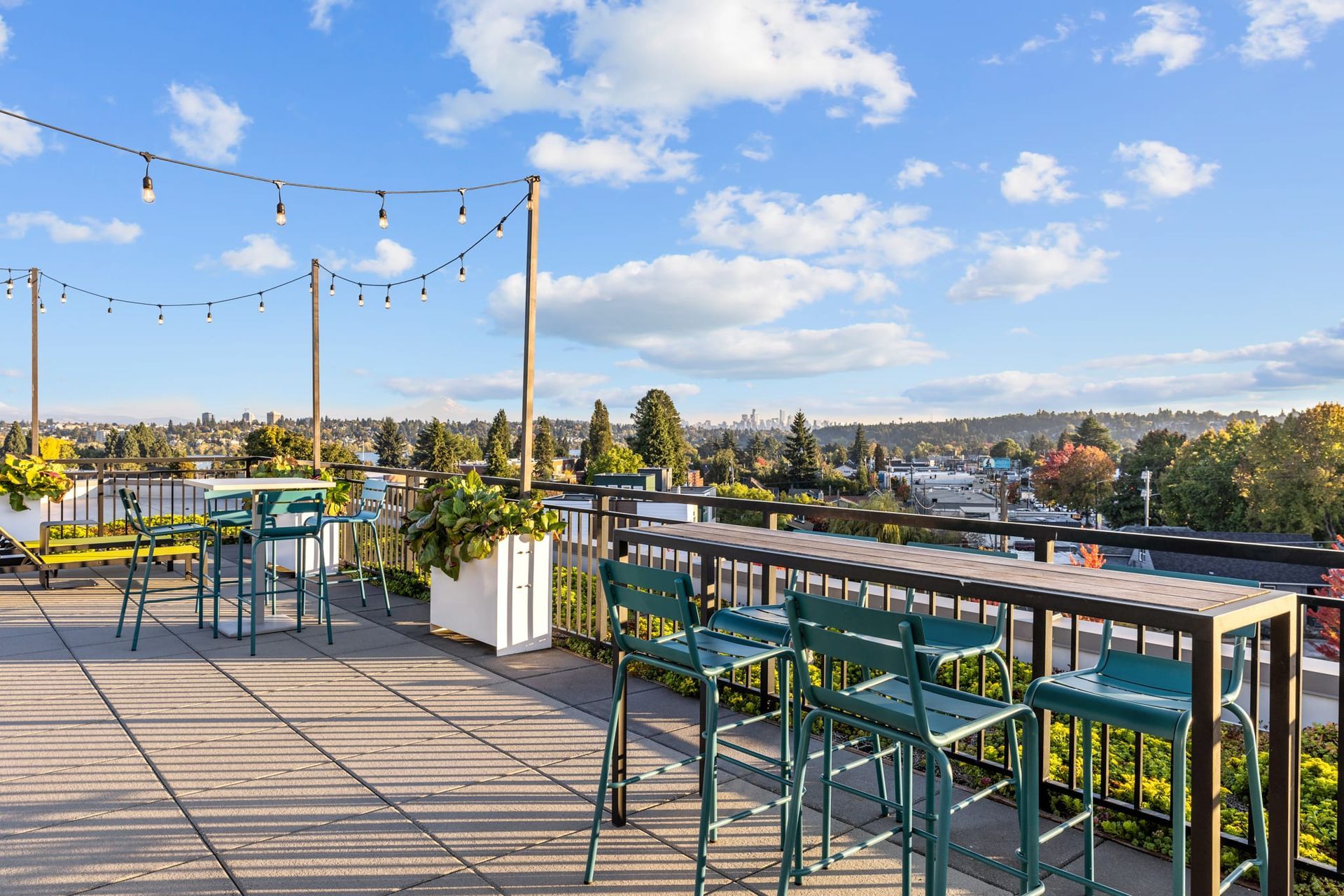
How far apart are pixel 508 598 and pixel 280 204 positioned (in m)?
3.45

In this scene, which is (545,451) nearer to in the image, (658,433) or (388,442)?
(658,433)

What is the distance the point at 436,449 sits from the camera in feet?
203

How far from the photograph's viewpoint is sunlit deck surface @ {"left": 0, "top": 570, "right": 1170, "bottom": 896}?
7.79ft

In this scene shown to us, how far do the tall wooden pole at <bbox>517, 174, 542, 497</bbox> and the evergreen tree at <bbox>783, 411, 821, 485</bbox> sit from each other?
73.4 meters

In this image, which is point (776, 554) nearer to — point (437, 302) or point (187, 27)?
point (437, 302)

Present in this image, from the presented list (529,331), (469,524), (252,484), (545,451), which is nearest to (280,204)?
(252,484)

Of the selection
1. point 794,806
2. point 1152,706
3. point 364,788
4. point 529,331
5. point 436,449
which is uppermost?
point 529,331

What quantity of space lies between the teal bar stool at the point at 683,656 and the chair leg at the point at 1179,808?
90cm

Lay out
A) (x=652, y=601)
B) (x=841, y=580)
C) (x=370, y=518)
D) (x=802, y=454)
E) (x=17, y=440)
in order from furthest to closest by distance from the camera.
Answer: (x=802, y=454)
(x=17, y=440)
(x=370, y=518)
(x=841, y=580)
(x=652, y=601)

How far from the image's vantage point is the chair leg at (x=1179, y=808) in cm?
172

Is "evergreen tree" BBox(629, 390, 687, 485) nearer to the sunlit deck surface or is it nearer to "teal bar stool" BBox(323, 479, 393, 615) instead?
"teal bar stool" BBox(323, 479, 393, 615)

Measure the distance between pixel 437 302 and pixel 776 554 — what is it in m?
6.25

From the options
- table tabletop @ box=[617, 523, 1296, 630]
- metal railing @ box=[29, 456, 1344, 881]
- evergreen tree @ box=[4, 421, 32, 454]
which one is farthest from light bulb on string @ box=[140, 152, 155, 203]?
evergreen tree @ box=[4, 421, 32, 454]

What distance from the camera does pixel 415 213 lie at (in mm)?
6660
